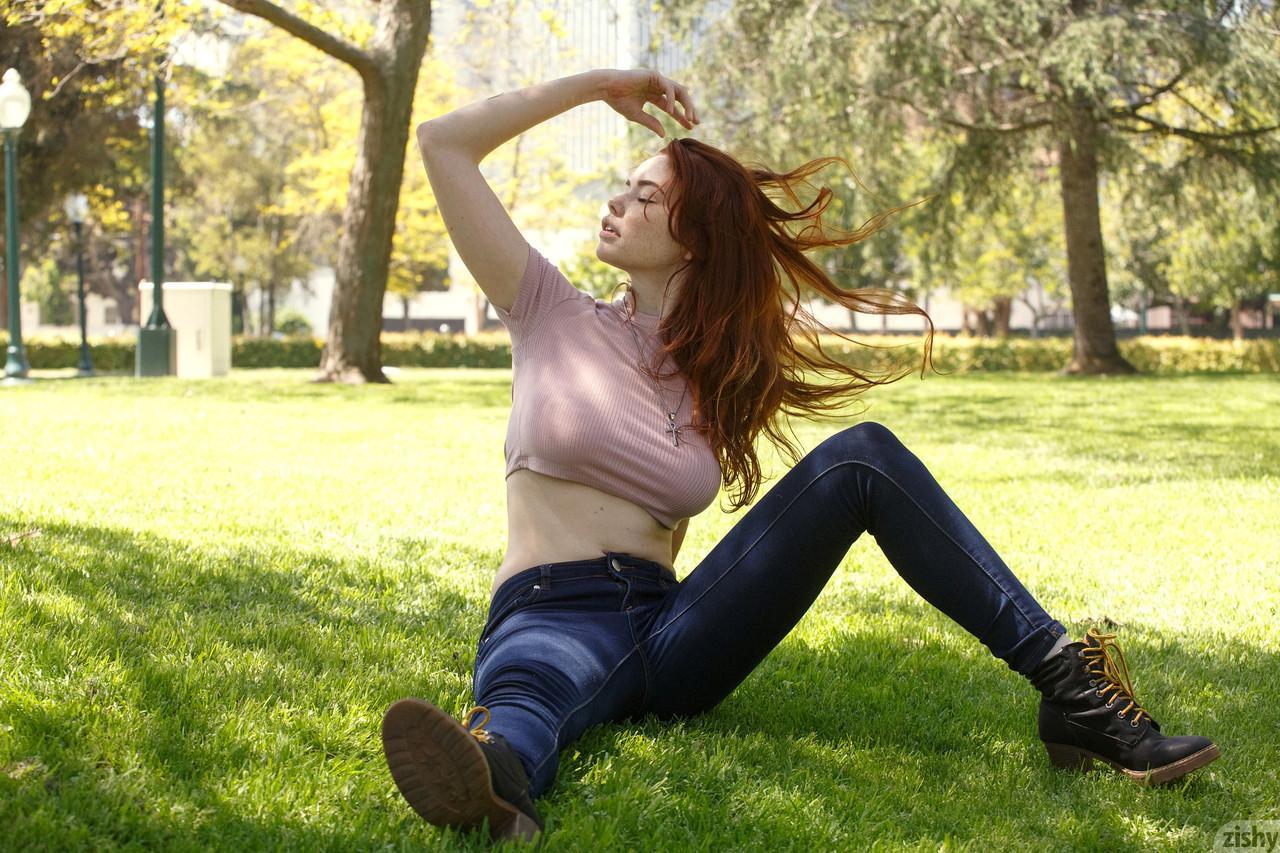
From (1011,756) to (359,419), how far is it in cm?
973

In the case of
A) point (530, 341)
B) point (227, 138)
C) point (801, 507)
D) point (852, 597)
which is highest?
point (227, 138)

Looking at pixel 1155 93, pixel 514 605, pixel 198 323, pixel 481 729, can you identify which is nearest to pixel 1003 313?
pixel 1155 93

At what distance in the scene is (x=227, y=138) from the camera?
147 feet

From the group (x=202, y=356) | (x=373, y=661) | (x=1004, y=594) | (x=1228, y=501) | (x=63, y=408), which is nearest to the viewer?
(x=1004, y=594)

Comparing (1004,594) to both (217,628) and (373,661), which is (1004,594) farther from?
(217,628)

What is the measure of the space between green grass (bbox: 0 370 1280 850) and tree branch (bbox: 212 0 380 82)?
8.20 m

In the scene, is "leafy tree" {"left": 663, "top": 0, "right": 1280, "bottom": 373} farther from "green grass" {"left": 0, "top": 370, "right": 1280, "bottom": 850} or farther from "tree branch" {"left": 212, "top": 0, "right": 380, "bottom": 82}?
"green grass" {"left": 0, "top": 370, "right": 1280, "bottom": 850}

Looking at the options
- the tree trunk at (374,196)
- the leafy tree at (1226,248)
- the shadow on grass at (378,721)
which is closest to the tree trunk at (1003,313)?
the leafy tree at (1226,248)

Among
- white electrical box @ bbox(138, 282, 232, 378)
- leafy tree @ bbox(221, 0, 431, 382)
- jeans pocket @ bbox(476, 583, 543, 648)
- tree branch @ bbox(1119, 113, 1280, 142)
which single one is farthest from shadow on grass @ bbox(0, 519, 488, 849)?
tree branch @ bbox(1119, 113, 1280, 142)

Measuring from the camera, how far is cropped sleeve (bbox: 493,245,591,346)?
3.21m

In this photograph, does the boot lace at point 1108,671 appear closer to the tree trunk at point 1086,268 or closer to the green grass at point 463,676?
the green grass at point 463,676

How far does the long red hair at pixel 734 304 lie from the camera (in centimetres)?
332

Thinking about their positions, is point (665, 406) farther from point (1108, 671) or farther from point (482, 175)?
point (1108, 671)

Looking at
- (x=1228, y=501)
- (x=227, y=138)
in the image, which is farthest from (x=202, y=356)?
(x=227, y=138)
